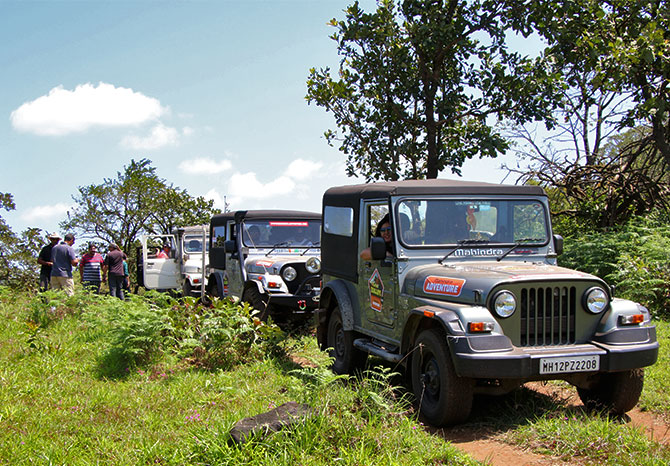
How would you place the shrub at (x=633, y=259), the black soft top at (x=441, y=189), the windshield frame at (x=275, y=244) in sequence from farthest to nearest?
the windshield frame at (x=275, y=244) → the shrub at (x=633, y=259) → the black soft top at (x=441, y=189)

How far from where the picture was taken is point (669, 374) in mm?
6395

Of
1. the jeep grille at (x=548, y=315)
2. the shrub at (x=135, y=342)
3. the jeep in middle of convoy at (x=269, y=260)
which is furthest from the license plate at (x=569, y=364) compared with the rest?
the jeep in middle of convoy at (x=269, y=260)

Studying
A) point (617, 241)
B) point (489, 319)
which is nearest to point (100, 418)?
point (489, 319)

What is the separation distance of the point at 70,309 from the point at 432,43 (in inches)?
346

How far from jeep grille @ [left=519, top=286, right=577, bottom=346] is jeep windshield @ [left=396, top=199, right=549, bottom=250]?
1.16 meters

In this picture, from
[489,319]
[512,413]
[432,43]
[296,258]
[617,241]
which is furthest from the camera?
[432,43]

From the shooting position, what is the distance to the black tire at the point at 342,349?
7.03 meters

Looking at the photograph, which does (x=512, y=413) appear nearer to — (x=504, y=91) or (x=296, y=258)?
(x=296, y=258)

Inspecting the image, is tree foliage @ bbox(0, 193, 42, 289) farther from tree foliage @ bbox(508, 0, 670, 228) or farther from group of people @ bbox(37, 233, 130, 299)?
tree foliage @ bbox(508, 0, 670, 228)

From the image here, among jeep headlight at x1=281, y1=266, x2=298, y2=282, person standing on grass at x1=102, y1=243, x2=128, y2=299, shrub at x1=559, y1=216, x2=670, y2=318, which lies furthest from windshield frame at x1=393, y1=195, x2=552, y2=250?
person standing on grass at x1=102, y1=243, x2=128, y2=299

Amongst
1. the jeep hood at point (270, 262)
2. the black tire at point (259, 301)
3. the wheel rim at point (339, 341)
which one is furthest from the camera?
the jeep hood at point (270, 262)

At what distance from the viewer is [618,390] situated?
521 cm

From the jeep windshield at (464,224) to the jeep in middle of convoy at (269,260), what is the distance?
127 inches

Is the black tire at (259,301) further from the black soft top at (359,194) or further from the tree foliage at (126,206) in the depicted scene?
the tree foliage at (126,206)
